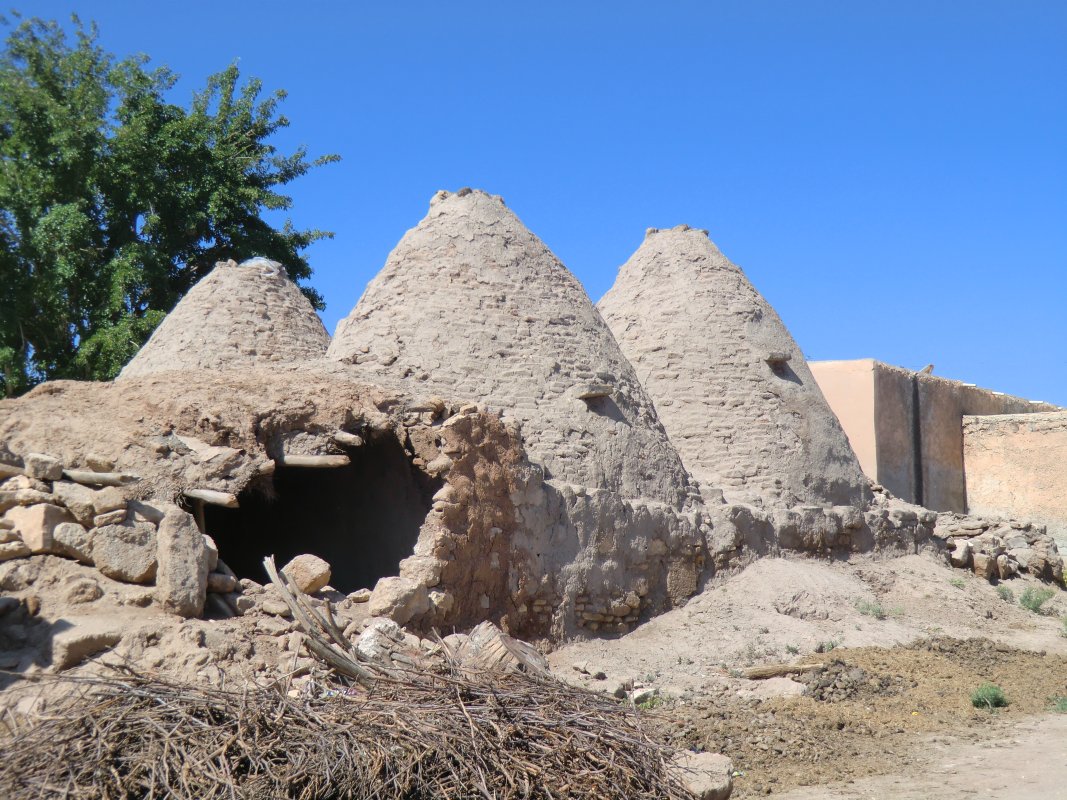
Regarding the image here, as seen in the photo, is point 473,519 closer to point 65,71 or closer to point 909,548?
point 909,548

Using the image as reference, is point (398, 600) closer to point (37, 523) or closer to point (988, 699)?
point (37, 523)

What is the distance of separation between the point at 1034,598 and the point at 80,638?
441 inches

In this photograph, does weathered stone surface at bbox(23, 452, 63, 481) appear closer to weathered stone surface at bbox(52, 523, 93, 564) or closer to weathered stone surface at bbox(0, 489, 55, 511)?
weathered stone surface at bbox(0, 489, 55, 511)

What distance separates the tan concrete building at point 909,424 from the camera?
16.8m

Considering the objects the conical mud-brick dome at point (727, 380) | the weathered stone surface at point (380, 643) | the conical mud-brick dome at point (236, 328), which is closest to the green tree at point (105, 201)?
the conical mud-brick dome at point (236, 328)

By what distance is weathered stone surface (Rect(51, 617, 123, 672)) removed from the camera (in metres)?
5.66

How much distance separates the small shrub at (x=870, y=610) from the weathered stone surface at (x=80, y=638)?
7.22m

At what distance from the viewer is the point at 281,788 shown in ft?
12.5

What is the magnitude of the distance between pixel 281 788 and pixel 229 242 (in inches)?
587

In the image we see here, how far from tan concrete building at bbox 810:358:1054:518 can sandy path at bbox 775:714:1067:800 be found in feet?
32.5

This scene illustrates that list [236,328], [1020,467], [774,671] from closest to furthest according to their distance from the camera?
[774,671] < [236,328] < [1020,467]

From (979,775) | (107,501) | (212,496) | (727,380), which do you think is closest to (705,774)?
(979,775)

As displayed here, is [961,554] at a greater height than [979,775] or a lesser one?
greater

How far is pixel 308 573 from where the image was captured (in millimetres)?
7098
